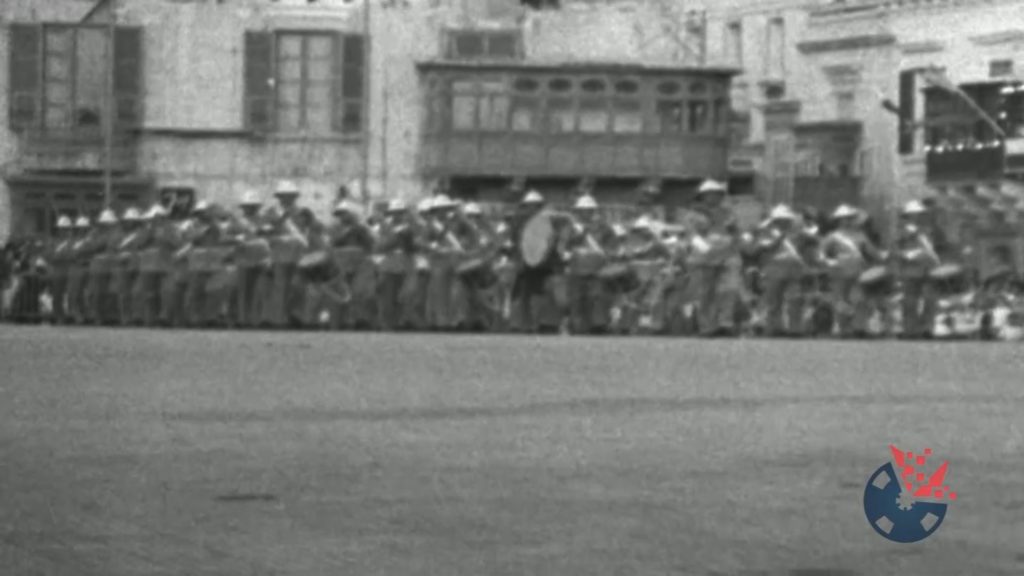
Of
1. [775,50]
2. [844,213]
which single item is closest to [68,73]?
[775,50]

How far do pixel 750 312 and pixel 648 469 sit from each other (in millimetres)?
22803

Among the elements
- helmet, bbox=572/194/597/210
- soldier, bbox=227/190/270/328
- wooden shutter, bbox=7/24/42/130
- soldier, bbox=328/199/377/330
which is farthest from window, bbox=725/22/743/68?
soldier, bbox=328/199/377/330

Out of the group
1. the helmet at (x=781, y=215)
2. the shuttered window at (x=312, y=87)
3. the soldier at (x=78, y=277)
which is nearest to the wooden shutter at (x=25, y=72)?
the shuttered window at (x=312, y=87)

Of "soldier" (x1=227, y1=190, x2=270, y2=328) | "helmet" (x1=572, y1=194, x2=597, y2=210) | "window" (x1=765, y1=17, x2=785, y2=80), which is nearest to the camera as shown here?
"soldier" (x1=227, y1=190, x2=270, y2=328)

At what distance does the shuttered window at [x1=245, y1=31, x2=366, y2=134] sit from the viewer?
6250 cm

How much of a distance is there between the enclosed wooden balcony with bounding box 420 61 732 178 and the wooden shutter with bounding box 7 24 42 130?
8827 mm

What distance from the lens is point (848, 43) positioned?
6688cm

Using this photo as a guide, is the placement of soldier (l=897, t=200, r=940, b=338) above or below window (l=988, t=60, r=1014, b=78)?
below

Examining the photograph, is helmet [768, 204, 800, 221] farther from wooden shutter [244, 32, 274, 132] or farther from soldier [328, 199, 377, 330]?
wooden shutter [244, 32, 274, 132]

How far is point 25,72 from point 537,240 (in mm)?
27891

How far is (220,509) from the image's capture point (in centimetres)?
1023

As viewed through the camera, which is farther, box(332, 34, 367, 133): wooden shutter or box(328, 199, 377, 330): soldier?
box(332, 34, 367, 133): wooden shutter

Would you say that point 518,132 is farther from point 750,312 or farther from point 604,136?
point 750,312

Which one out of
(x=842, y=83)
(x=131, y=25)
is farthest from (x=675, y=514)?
(x=842, y=83)
